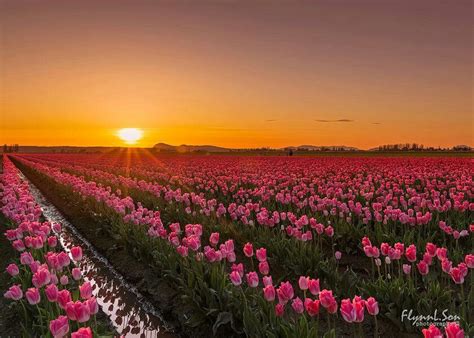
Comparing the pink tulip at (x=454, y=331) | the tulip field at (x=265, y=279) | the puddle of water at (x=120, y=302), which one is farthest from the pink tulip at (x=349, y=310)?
the puddle of water at (x=120, y=302)

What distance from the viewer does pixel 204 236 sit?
1023 cm

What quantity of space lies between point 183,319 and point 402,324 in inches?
112

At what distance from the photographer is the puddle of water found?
18.9ft

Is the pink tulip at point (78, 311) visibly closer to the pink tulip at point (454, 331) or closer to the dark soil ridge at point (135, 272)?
the dark soil ridge at point (135, 272)

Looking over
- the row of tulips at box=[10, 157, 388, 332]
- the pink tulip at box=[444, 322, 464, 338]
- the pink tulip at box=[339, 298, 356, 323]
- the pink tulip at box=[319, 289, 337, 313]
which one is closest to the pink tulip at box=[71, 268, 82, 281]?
the row of tulips at box=[10, 157, 388, 332]

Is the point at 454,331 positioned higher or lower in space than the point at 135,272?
higher

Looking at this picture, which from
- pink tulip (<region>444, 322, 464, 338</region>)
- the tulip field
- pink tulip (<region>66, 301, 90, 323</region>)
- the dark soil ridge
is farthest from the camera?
the dark soil ridge

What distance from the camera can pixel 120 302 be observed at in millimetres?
6723

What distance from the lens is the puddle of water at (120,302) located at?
227 inches

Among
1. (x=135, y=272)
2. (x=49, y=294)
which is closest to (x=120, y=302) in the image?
(x=135, y=272)

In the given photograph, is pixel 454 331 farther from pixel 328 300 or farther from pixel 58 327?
pixel 58 327

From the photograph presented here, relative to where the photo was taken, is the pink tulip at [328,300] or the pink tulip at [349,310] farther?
the pink tulip at [328,300]

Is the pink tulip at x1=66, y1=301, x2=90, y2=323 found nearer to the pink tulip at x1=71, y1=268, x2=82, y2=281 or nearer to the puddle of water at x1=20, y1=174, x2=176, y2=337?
the pink tulip at x1=71, y1=268, x2=82, y2=281

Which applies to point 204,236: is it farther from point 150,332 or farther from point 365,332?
point 365,332
